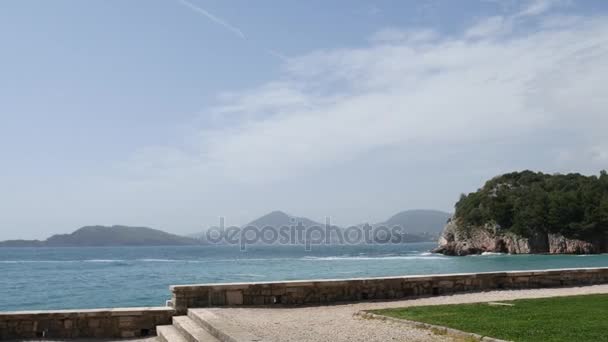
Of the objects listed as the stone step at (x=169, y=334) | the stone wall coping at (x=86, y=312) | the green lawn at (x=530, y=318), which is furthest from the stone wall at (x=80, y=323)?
the green lawn at (x=530, y=318)

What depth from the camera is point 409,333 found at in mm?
11695

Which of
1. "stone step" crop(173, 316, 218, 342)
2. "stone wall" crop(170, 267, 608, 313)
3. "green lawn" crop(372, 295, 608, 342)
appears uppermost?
"stone wall" crop(170, 267, 608, 313)

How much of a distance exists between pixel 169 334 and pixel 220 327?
2743 millimetres

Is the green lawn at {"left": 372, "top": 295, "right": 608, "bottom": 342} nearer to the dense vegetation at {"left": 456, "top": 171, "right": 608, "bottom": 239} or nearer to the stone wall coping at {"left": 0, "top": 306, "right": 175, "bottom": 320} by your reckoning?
the stone wall coping at {"left": 0, "top": 306, "right": 175, "bottom": 320}

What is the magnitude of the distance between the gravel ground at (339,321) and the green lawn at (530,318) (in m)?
0.89

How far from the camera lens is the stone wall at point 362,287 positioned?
16406 mm

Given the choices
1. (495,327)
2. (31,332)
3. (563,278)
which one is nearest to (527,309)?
(495,327)

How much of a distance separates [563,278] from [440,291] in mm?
4533

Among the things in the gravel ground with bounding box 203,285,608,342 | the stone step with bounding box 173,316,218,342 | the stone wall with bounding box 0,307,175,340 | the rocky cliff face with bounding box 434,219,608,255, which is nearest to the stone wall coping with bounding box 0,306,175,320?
the stone wall with bounding box 0,307,175,340

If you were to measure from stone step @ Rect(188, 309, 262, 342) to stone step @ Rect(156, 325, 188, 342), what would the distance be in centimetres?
49

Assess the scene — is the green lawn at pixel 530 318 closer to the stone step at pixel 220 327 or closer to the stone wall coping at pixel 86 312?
the stone step at pixel 220 327

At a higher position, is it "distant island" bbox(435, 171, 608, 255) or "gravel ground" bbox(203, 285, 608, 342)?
"distant island" bbox(435, 171, 608, 255)

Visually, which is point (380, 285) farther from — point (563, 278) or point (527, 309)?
point (563, 278)

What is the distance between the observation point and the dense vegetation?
99.1 meters
